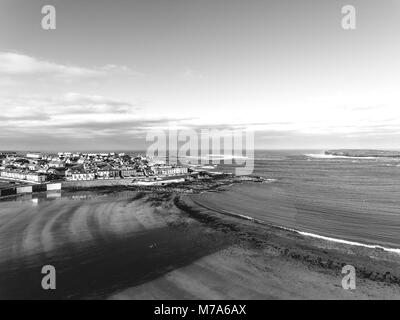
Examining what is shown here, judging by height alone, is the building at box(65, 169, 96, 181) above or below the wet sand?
above

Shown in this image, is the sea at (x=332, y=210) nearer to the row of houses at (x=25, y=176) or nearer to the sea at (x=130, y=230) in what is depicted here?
the sea at (x=130, y=230)

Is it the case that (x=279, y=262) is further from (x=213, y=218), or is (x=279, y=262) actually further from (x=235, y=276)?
(x=213, y=218)

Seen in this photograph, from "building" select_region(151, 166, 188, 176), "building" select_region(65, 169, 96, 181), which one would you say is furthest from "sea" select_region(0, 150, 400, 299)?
"building" select_region(151, 166, 188, 176)

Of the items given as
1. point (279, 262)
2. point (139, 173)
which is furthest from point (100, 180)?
point (279, 262)

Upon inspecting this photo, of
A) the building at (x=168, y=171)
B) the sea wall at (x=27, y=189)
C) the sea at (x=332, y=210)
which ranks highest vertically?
the building at (x=168, y=171)

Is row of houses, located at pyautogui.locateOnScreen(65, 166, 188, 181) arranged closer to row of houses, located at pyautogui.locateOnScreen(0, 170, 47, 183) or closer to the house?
the house

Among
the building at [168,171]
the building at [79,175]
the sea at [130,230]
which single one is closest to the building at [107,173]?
the building at [79,175]

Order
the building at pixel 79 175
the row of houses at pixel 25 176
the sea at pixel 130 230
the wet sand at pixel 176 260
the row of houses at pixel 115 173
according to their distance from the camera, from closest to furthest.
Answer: the wet sand at pixel 176 260
the sea at pixel 130 230
the row of houses at pixel 25 176
the building at pixel 79 175
the row of houses at pixel 115 173

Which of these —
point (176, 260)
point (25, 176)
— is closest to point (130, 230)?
point (176, 260)
